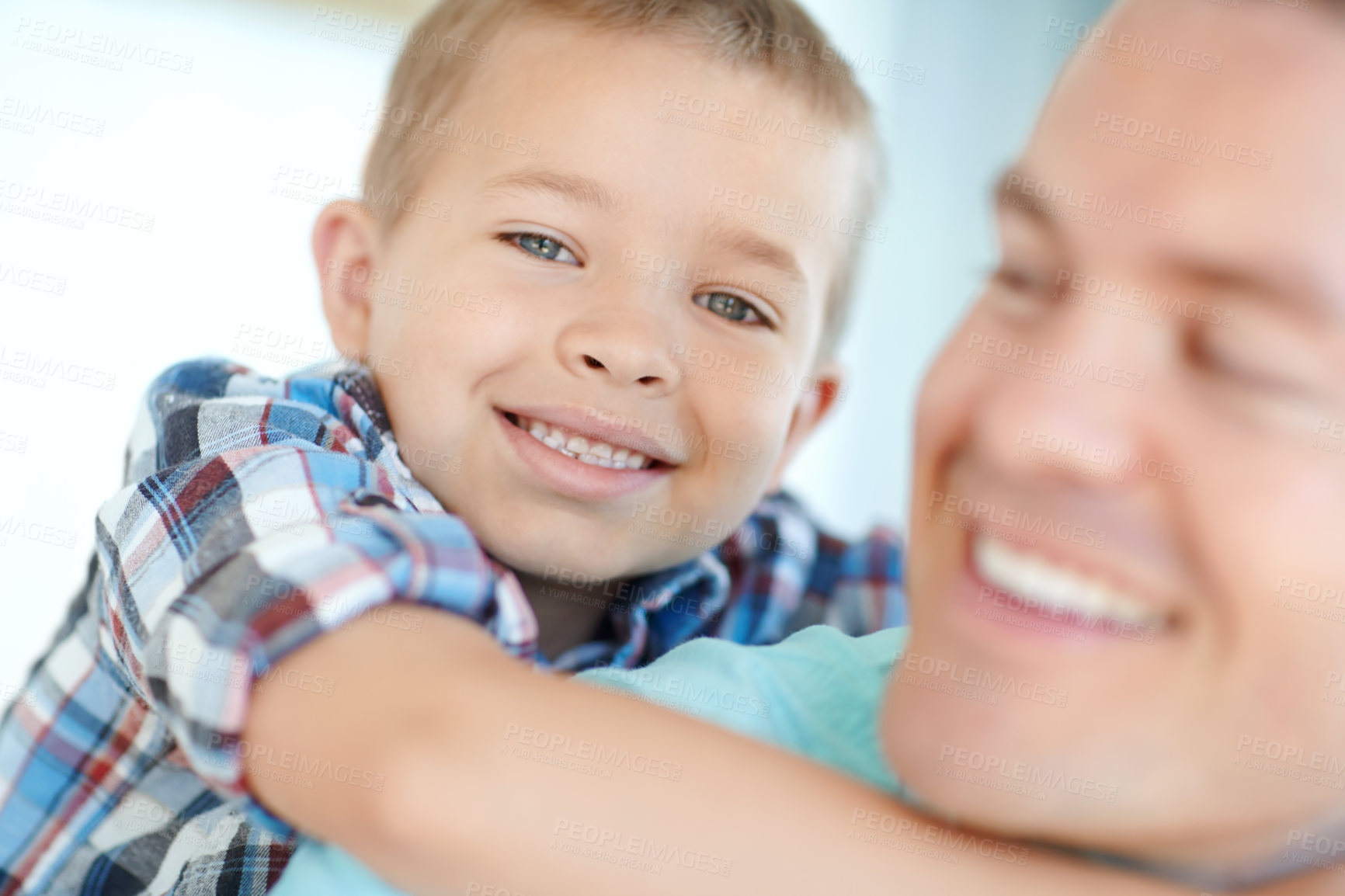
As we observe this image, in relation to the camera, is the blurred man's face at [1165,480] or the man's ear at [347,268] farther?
the man's ear at [347,268]

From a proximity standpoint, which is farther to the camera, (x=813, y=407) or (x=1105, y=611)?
(x=813, y=407)

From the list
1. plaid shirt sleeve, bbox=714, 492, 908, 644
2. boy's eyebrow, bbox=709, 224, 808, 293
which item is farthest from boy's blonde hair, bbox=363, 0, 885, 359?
plaid shirt sleeve, bbox=714, 492, 908, 644

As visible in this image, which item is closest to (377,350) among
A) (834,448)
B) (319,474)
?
(319,474)

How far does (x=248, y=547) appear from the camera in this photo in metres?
0.76

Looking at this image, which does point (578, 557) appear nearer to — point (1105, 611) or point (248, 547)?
point (248, 547)

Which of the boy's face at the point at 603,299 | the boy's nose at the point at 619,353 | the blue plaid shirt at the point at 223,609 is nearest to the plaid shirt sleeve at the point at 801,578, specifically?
the blue plaid shirt at the point at 223,609

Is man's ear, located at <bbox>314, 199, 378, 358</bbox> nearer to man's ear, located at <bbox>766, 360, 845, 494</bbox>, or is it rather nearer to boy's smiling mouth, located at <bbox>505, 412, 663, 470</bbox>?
boy's smiling mouth, located at <bbox>505, 412, 663, 470</bbox>

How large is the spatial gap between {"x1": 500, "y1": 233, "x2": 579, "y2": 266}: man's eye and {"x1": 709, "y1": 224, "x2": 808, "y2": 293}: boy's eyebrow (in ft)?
0.47

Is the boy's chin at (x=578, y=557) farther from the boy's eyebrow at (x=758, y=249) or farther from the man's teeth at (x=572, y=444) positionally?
the boy's eyebrow at (x=758, y=249)

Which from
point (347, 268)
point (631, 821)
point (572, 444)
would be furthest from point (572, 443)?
point (631, 821)

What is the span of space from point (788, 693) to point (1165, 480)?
0.32m

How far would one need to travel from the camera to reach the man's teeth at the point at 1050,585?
532 mm

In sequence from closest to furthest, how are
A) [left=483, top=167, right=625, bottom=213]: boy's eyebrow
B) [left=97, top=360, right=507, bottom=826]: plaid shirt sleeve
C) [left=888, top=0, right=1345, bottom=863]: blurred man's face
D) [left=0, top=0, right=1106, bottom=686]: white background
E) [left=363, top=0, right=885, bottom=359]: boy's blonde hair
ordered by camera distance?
[left=888, top=0, right=1345, bottom=863]: blurred man's face
[left=97, top=360, right=507, bottom=826]: plaid shirt sleeve
[left=483, top=167, right=625, bottom=213]: boy's eyebrow
[left=363, top=0, right=885, bottom=359]: boy's blonde hair
[left=0, top=0, right=1106, bottom=686]: white background

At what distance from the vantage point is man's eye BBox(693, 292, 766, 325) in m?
1.19
